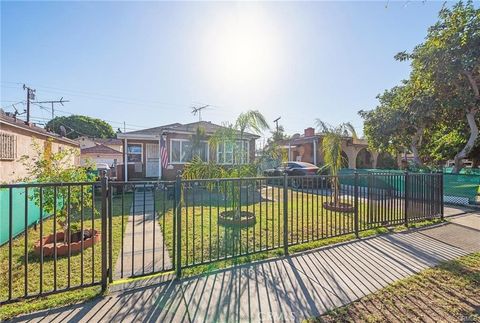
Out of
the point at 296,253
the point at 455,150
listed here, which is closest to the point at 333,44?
the point at 296,253

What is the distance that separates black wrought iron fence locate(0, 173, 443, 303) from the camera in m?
3.01

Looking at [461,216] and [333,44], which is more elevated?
[333,44]

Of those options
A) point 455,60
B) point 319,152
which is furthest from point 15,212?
point 319,152

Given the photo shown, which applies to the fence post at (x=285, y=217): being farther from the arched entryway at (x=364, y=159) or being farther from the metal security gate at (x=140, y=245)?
the arched entryway at (x=364, y=159)

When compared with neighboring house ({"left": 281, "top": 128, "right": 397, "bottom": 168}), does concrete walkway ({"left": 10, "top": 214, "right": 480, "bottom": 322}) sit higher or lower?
lower

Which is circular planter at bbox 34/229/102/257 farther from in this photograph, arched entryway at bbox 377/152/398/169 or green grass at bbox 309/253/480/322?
arched entryway at bbox 377/152/398/169

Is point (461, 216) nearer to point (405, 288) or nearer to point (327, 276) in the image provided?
point (405, 288)

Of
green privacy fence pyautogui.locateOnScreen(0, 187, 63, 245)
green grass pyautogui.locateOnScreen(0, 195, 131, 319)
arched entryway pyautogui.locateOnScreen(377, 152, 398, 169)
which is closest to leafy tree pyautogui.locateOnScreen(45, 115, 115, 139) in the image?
green privacy fence pyautogui.locateOnScreen(0, 187, 63, 245)

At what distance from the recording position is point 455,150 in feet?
53.8

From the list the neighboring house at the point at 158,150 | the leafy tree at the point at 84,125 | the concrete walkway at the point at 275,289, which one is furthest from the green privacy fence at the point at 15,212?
the leafy tree at the point at 84,125

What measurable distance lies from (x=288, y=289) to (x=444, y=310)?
→ 166cm

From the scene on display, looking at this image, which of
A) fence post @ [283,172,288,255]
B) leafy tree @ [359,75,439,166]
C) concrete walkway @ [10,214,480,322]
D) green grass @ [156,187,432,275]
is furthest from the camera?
leafy tree @ [359,75,439,166]

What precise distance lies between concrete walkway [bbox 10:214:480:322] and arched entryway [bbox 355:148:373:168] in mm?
19578

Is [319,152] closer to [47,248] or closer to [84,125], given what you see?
[47,248]
